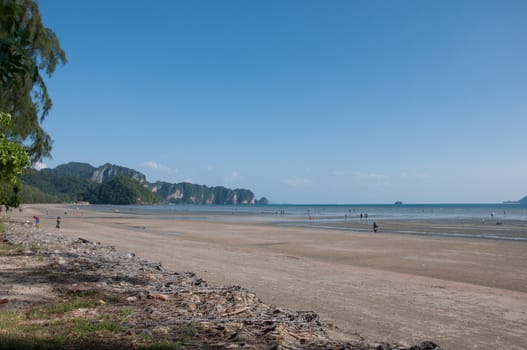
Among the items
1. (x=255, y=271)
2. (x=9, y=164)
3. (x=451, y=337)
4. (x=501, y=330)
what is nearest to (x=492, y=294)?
(x=501, y=330)

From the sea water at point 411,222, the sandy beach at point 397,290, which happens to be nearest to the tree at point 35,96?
the sandy beach at point 397,290

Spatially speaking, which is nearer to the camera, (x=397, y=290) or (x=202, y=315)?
(x=202, y=315)

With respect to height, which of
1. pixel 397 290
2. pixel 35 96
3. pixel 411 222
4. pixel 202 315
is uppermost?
pixel 35 96

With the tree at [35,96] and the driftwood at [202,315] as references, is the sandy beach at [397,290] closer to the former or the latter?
the driftwood at [202,315]

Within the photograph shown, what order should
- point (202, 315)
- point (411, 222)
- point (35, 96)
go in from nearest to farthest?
point (202, 315)
point (35, 96)
point (411, 222)

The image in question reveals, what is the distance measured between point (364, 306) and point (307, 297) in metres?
1.49

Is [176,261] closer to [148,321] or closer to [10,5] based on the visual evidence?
[148,321]

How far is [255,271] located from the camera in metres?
14.9

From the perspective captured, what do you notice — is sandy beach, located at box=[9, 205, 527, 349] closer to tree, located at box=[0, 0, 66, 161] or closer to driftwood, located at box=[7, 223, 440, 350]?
driftwood, located at box=[7, 223, 440, 350]

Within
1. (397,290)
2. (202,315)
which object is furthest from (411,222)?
(202,315)

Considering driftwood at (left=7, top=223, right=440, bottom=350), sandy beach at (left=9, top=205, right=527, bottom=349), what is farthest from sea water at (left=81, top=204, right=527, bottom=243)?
driftwood at (left=7, top=223, right=440, bottom=350)

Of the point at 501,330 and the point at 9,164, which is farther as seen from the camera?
the point at 9,164

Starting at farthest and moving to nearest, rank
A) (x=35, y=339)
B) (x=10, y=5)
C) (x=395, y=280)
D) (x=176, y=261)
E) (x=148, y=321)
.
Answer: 1. (x=176, y=261)
2. (x=395, y=280)
3. (x=148, y=321)
4. (x=35, y=339)
5. (x=10, y=5)

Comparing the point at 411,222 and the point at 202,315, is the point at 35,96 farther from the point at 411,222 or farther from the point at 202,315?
the point at 411,222
